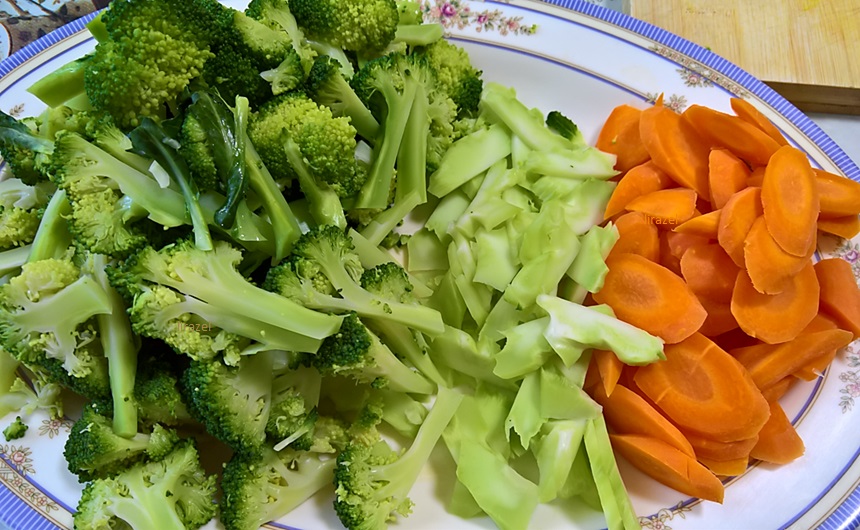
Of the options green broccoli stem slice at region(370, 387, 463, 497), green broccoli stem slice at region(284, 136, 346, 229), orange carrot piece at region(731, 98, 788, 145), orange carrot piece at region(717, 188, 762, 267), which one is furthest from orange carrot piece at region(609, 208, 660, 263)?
green broccoli stem slice at region(284, 136, 346, 229)

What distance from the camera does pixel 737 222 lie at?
49.7 inches

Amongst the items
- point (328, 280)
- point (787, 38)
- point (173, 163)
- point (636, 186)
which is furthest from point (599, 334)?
point (787, 38)

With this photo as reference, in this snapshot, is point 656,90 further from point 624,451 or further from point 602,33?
point 624,451

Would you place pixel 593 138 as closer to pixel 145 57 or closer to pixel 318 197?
pixel 318 197

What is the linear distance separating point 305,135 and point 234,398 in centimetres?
53

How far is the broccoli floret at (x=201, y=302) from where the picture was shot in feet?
3.58

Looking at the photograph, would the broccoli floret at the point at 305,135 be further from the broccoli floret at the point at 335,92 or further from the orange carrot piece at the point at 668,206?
the orange carrot piece at the point at 668,206

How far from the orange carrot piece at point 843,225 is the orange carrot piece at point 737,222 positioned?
0.98 ft

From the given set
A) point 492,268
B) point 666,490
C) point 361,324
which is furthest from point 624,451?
point 361,324

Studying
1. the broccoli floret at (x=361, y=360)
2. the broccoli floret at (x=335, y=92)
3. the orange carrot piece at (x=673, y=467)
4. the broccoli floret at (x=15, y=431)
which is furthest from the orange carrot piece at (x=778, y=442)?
the broccoli floret at (x=15, y=431)

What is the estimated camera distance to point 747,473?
131cm

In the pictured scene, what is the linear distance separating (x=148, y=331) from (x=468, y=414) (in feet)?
2.18

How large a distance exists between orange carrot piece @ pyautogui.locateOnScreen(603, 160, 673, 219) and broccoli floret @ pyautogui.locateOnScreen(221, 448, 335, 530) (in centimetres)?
84

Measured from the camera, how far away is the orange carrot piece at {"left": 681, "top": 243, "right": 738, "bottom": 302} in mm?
1300
